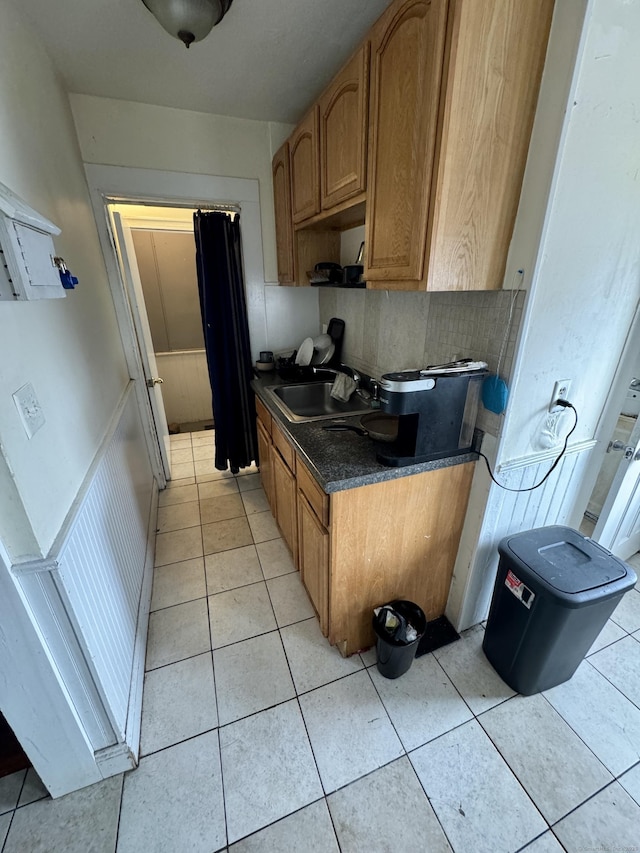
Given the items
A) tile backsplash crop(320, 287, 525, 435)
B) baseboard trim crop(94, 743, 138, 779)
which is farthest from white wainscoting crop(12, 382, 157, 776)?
tile backsplash crop(320, 287, 525, 435)

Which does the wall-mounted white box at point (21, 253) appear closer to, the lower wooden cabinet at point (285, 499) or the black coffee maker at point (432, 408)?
the black coffee maker at point (432, 408)

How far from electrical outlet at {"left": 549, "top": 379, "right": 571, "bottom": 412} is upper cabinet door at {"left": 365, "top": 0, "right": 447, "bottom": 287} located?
67 cm

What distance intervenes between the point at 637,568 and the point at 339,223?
2.59 meters

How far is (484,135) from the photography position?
963 mm

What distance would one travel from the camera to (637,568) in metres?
1.93

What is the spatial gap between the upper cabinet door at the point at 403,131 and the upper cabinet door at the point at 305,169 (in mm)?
542

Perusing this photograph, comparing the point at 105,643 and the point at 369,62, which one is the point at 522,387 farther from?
the point at 105,643

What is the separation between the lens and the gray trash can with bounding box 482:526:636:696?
1175mm

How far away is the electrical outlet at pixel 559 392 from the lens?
1264mm

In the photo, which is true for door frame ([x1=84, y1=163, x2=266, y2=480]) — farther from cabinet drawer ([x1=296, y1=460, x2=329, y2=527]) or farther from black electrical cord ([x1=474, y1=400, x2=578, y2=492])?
black electrical cord ([x1=474, y1=400, x2=578, y2=492])

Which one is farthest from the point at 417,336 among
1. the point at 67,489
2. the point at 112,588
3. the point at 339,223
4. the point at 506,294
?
the point at 112,588

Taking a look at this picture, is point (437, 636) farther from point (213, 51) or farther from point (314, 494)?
point (213, 51)

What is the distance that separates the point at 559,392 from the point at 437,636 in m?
1.18

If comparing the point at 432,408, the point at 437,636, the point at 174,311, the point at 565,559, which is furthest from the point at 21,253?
the point at 174,311
